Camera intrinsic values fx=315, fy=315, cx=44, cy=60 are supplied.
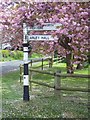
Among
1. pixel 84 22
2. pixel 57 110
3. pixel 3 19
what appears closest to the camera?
pixel 84 22

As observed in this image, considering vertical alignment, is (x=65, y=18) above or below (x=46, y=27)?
above

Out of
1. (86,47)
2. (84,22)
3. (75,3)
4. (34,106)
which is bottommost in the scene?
(34,106)

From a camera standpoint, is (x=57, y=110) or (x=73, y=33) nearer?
(x=73, y=33)

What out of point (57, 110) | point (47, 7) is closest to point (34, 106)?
point (57, 110)

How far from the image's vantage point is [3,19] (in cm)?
896

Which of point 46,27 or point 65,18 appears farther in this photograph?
point 46,27

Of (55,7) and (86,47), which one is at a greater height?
(55,7)

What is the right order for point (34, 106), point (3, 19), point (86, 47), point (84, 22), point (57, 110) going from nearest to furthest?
1. point (84, 22)
2. point (86, 47)
3. point (57, 110)
4. point (34, 106)
5. point (3, 19)

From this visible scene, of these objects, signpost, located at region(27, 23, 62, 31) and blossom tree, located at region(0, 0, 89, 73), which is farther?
signpost, located at region(27, 23, 62, 31)

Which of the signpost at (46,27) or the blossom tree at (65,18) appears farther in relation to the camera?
the signpost at (46,27)

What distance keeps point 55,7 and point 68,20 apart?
0.48 metres

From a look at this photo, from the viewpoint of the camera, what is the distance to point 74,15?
6016 millimetres

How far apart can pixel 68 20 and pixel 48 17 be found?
0.75 metres

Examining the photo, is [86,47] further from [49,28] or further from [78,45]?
[49,28]
